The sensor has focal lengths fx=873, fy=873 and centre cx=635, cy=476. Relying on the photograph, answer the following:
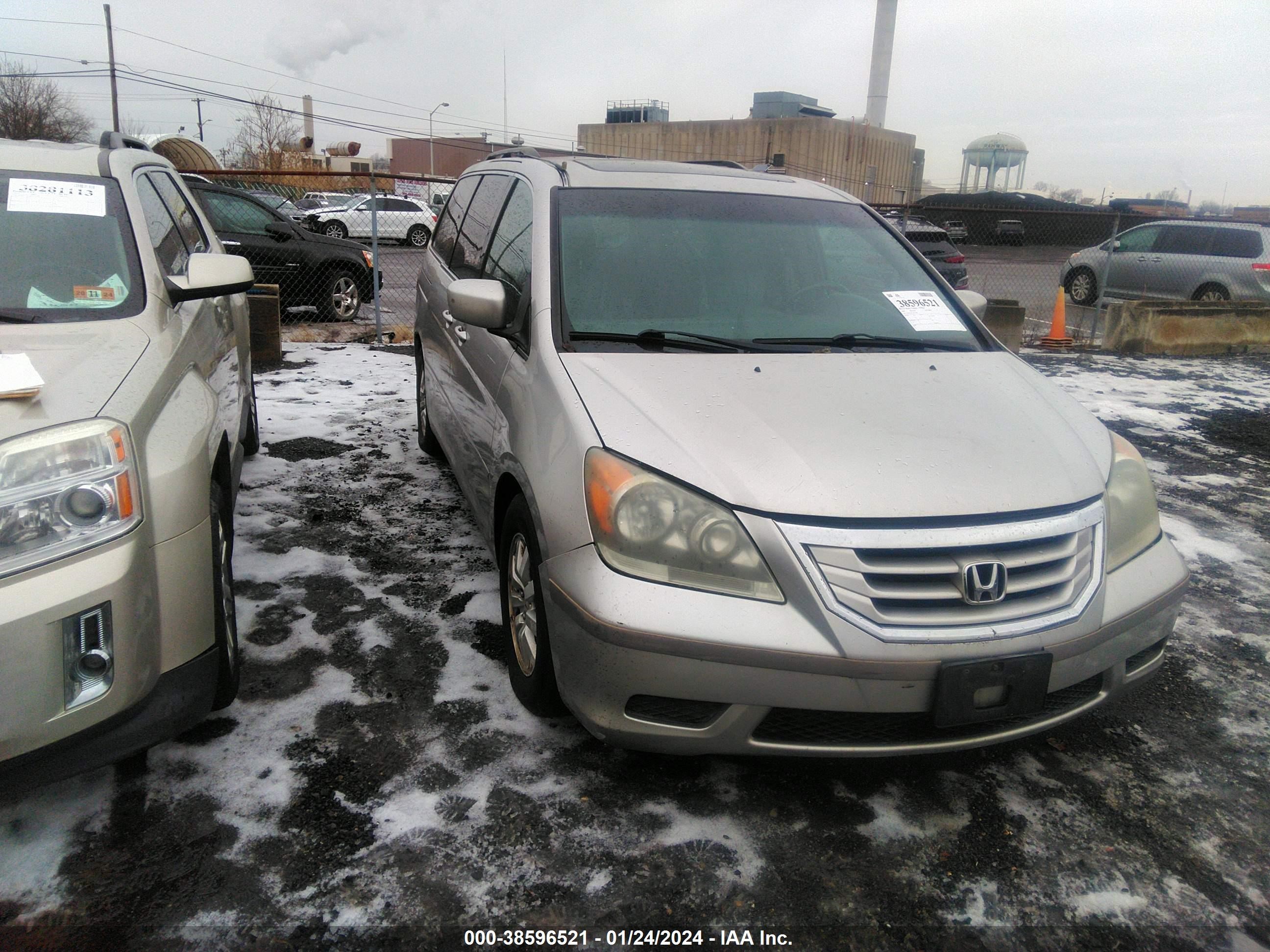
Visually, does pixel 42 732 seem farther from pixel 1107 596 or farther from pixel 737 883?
pixel 1107 596

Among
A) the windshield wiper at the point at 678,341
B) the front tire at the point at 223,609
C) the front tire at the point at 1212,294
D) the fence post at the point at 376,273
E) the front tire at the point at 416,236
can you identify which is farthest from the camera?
the front tire at the point at 416,236

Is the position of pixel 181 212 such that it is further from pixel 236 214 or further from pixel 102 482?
pixel 236 214

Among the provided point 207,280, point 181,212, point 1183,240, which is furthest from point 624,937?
point 1183,240

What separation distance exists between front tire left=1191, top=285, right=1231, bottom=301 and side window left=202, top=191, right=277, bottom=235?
1259 centimetres

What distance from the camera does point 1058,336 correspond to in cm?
1112

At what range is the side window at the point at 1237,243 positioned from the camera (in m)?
12.4

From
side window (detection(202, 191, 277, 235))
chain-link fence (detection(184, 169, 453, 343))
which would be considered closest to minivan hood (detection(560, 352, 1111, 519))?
chain-link fence (detection(184, 169, 453, 343))

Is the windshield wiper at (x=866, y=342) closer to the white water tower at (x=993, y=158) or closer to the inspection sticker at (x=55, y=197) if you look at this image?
the inspection sticker at (x=55, y=197)

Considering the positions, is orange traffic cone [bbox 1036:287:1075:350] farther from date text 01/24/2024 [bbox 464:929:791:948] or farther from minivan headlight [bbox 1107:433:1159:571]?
date text 01/24/2024 [bbox 464:929:791:948]

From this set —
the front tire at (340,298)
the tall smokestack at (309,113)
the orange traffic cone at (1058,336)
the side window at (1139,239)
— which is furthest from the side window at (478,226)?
the tall smokestack at (309,113)

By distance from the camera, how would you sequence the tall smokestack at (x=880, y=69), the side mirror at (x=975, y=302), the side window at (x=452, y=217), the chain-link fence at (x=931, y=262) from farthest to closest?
1. the tall smokestack at (x=880, y=69)
2. the chain-link fence at (x=931, y=262)
3. the side window at (x=452, y=217)
4. the side mirror at (x=975, y=302)

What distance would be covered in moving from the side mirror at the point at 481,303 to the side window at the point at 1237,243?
523 inches

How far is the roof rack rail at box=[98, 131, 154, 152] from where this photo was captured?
349 centimetres

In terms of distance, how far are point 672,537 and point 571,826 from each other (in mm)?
827
